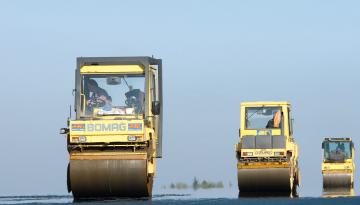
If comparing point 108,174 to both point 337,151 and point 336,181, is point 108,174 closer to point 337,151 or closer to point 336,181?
point 336,181

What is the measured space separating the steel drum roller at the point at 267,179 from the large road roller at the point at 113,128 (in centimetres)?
594

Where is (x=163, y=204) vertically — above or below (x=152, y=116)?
below

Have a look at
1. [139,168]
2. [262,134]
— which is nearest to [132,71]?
[139,168]

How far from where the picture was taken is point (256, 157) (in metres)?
36.7

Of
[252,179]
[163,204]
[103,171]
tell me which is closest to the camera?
[163,204]

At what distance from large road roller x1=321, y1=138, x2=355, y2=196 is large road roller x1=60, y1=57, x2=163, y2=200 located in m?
17.3

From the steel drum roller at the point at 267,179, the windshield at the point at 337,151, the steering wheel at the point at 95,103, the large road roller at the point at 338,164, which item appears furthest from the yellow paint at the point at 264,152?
the windshield at the point at 337,151

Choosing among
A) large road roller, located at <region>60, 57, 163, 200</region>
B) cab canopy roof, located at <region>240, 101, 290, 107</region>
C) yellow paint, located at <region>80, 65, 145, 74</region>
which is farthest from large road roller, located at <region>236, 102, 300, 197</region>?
yellow paint, located at <region>80, 65, 145, 74</region>

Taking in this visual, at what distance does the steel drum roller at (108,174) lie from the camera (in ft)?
97.9

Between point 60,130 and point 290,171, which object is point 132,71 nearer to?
point 60,130

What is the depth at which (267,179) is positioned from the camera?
36.5m

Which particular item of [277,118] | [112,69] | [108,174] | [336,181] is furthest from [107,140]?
[336,181]

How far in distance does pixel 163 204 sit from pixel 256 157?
33.8 feet

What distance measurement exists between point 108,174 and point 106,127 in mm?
1381
